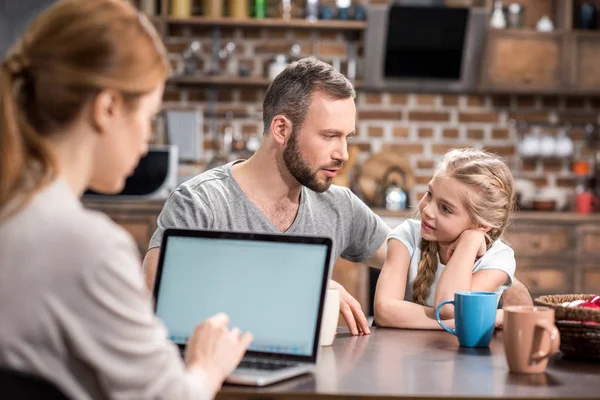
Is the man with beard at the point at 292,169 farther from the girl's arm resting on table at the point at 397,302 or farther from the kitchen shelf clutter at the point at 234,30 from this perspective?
the kitchen shelf clutter at the point at 234,30

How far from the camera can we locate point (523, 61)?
4809 millimetres

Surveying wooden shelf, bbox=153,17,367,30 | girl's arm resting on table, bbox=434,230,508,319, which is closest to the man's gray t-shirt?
girl's arm resting on table, bbox=434,230,508,319

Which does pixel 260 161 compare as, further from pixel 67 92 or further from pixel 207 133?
pixel 207 133

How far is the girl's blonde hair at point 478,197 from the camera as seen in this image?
77.9 inches

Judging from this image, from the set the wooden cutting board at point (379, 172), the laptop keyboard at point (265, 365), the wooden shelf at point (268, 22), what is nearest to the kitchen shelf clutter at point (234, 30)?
the wooden shelf at point (268, 22)

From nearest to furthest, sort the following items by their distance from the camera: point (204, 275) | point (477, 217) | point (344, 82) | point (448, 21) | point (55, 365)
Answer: point (55, 365), point (204, 275), point (477, 217), point (344, 82), point (448, 21)

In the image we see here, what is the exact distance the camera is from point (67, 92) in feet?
3.42

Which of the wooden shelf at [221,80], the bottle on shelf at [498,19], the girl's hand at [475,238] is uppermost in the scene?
the bottle on shelf at [498,19]

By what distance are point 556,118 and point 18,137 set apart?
4496mm

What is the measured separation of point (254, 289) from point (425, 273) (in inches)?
27.9

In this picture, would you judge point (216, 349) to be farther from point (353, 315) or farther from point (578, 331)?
point (578, 331)

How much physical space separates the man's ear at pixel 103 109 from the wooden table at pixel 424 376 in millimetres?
442

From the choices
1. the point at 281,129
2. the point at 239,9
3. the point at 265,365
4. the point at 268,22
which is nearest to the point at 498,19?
the point at 268,22

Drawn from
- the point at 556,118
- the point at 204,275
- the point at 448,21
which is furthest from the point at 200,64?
the point at 204,275
